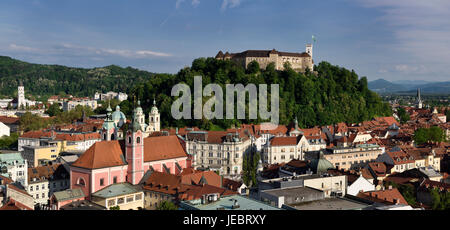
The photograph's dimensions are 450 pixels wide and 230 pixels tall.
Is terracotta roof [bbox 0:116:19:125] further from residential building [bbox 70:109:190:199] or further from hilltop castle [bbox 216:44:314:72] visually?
residential building [bbox 70:109:190:199]

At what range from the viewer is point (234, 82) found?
278 ft

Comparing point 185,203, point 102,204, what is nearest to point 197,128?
point 102,204

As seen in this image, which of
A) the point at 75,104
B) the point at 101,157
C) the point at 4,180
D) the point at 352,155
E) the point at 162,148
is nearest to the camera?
the point at 4,180

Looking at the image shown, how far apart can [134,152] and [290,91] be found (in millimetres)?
53320

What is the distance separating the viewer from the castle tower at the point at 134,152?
41156mm

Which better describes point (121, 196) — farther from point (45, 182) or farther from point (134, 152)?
point (45, 182)

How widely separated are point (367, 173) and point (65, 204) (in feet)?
96.8

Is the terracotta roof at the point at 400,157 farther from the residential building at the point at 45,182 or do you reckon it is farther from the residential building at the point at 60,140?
the residential building at the point at 60,140

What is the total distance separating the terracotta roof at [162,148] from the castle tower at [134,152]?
147 centimetres

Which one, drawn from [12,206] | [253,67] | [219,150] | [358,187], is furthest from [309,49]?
[12,206]

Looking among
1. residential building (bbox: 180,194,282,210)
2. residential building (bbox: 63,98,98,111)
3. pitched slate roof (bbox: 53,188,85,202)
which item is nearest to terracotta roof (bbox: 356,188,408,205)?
residential building (bbox: 180,194,282,210)

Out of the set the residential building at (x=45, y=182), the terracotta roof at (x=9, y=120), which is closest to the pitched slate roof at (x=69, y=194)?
the residential building at (x=45, y=182)

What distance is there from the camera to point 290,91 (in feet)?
295

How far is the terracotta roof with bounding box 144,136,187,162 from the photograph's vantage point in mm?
44219
